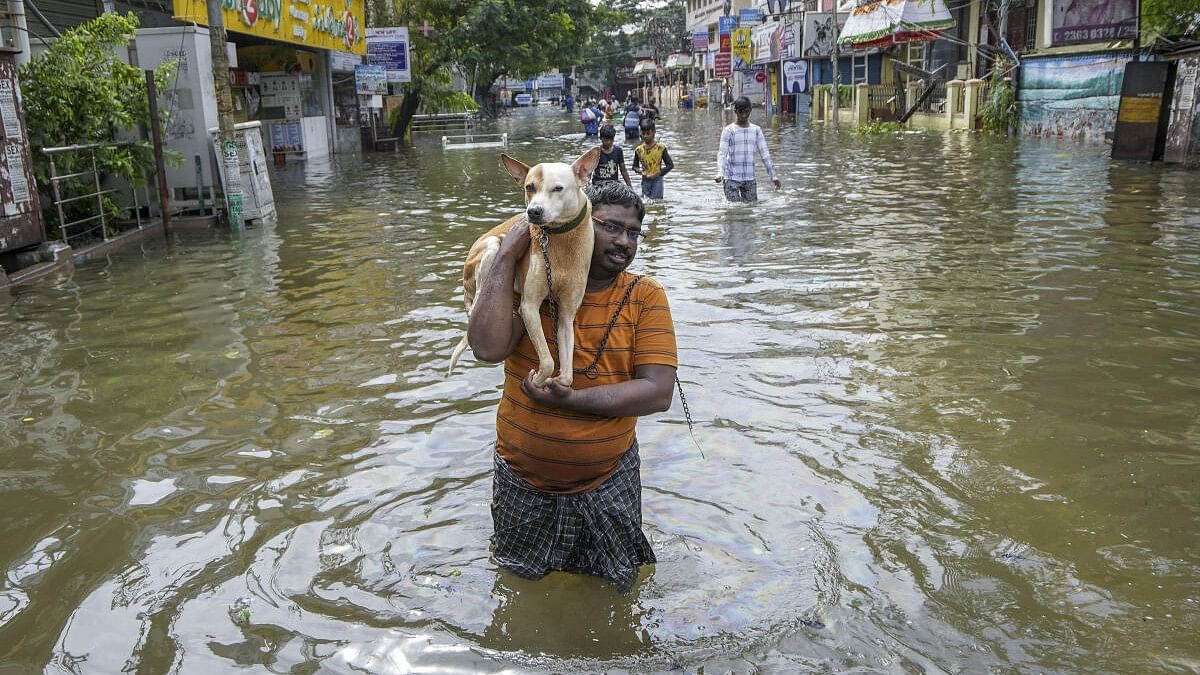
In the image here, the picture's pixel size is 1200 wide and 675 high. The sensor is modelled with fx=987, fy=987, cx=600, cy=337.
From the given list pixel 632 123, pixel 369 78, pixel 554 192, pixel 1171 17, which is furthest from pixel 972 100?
pixel 554 192

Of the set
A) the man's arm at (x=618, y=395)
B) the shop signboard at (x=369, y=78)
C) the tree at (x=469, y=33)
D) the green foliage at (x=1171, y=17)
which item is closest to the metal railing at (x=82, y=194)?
the man's arm at (x=618, y=395)

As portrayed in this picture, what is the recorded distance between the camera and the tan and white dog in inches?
112

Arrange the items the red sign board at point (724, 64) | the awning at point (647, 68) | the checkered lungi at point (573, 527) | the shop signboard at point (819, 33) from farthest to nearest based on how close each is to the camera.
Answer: the awning at point (647, 68) < the red sign board at point (724, 64) < the shop signboard at point (819, 33) < the checkered lungi at point (573, 527)

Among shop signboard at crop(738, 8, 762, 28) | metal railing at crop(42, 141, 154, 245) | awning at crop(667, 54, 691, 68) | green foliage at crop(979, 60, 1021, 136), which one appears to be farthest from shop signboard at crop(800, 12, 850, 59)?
awning at crop(667, 54, 691, 68)

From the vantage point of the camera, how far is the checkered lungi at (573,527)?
3.50 metres

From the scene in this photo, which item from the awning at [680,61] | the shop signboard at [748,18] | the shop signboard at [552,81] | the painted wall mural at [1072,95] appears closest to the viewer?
the painted wall mural at [1072,95]

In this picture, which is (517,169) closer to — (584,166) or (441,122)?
(584,166)

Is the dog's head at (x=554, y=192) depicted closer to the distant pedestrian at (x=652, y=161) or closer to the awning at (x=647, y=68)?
the distant pedestrian at (x=652, y=161)

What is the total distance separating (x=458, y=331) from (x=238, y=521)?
3493 mm

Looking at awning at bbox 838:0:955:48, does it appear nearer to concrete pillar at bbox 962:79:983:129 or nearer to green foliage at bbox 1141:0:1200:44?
concrete pillar at bbox 962:79:983:129

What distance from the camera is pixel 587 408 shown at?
10.4 ft

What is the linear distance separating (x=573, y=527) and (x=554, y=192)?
1299 mm

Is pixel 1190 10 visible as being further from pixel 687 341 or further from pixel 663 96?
pixel 663 96

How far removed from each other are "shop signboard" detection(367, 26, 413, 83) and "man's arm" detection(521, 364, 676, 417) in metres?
28.7
